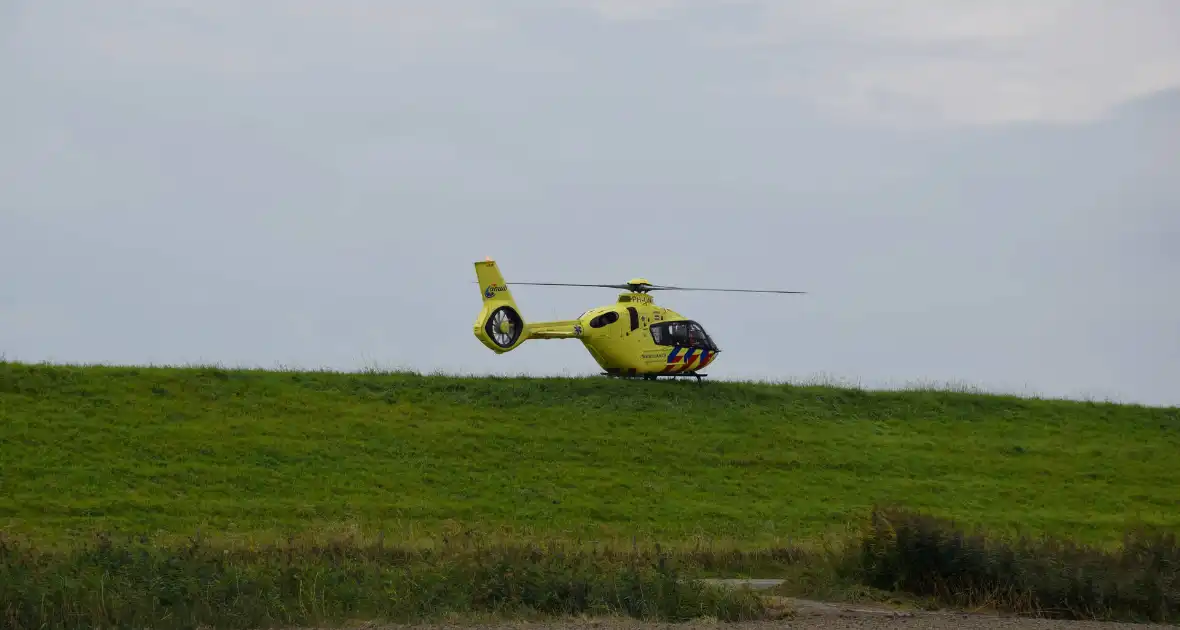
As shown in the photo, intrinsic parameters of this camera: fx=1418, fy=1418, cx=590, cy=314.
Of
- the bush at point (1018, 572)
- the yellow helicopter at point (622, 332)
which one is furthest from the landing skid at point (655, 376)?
the bush at point (1018, 572)

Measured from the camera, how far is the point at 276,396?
1356 inches

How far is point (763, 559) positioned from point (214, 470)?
12535mm

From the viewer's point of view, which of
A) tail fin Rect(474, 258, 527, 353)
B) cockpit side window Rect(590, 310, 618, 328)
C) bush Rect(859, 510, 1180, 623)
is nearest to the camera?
bush Rect(859, 510, 1180, 623)

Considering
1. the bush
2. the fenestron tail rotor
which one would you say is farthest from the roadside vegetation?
the fenestron tail rotor

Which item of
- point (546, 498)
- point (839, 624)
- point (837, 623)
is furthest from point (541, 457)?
point (839, 624)

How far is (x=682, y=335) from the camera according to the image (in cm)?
4019

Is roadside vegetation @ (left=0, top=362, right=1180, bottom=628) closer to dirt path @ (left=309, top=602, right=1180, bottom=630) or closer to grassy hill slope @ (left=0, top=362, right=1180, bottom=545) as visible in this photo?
grassy hill slope @ (left=0, top=362, right=1180, bottom=545)

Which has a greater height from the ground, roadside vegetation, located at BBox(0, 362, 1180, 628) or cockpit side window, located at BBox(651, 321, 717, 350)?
cockpit side window, located at BBox(651, 321, 717, 350)

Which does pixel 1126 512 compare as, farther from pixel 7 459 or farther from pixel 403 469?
pixel 7 459

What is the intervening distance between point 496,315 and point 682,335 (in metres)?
5.62

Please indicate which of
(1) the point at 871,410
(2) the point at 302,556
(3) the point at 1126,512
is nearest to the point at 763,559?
(2) the point at 302,556

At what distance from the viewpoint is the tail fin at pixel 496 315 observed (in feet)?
124

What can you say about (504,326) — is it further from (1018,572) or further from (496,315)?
(1018,572)

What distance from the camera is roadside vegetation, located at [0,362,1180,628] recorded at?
1573cm
